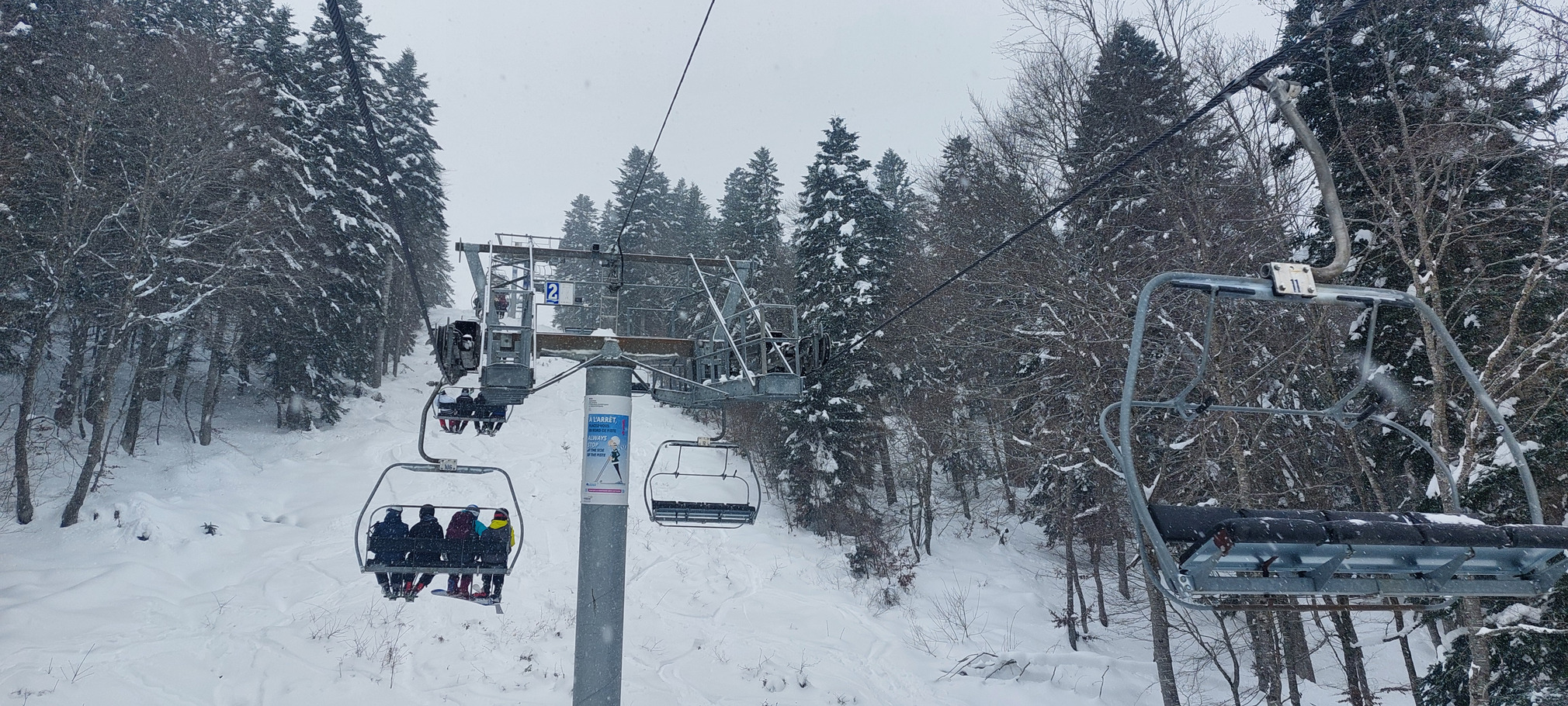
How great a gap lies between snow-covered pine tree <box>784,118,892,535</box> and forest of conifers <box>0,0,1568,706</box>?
0.10 metres

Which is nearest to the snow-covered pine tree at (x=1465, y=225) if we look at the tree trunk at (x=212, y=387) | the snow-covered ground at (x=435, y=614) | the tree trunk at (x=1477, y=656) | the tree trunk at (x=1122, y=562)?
the tree trunk at (x=1477, y=656)

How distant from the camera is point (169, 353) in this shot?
2044cm

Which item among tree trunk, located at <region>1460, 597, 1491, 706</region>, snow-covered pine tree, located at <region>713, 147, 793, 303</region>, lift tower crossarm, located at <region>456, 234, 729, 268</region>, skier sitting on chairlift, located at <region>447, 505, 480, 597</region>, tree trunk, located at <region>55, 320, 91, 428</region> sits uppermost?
snow-covered pine tree, located at <region>713, 147, 793, 303</region>

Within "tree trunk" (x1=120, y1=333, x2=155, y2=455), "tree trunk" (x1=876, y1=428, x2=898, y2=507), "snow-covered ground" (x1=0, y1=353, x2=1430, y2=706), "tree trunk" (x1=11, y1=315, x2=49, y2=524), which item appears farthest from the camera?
"tree trunk" (x1=876, y1=428, x2=898, y2=507)

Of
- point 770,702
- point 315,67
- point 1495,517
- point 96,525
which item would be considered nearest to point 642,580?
point 770,702

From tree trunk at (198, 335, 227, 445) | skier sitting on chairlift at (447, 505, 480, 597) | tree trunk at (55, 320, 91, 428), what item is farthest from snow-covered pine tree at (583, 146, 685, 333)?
skier sitting on chairlift at (447, 505, 480, 597)

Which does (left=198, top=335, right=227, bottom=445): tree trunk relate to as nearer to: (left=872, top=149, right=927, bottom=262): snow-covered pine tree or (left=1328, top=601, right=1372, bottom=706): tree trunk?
(left=872, top=149, right=927, bottom=262): snow-covered pine tree

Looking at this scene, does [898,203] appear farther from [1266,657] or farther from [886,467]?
[1266,657]

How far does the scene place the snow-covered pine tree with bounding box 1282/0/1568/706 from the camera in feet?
23.9

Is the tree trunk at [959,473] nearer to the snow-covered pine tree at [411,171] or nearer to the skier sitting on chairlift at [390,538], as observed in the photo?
the skier sitting on chairlift at [390,538]

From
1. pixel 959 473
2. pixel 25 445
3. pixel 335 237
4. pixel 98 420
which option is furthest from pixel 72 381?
pixel 959 473

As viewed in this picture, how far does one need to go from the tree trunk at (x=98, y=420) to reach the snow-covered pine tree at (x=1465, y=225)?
73.7 ft

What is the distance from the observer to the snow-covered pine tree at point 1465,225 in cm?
729

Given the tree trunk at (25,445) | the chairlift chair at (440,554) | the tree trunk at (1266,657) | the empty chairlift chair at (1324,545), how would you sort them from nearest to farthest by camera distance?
the empty chairlift chair at (1324,545) → the chairlift chair at (440,554) → the tree trunk at (1266,657) → the tree trunk at (25,445)
